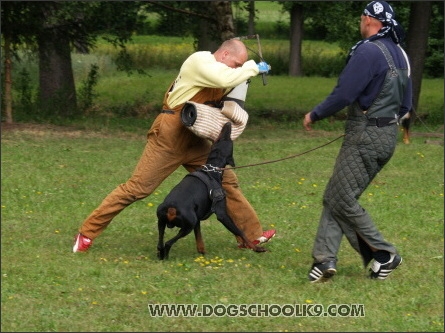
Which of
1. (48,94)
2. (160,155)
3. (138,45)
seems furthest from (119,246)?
(138,45)

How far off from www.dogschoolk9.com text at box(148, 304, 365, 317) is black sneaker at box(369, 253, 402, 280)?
78 centimetres

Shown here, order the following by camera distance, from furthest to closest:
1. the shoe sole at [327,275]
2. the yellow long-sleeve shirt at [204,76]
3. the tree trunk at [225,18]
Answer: the tree trunk at [225,18] → the yellow long-sleeve shirt at [204,76] → the shoe sole at [327,275]

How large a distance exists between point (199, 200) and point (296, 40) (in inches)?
1060

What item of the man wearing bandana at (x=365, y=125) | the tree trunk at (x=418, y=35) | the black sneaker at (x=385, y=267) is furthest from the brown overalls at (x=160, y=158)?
the tree trunk at (x=418, y=35)

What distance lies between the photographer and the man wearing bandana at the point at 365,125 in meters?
7.07

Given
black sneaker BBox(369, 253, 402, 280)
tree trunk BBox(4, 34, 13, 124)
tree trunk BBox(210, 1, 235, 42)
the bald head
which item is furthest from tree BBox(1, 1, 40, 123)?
black sneaker BBox(369, 253, 402, 280)

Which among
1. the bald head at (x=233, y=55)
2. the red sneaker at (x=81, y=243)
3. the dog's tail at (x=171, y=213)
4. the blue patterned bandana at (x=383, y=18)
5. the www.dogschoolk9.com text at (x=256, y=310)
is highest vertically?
the blue patterned bandana at (x=383, y=18)

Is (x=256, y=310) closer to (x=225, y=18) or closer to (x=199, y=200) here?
(x=199, y=200)

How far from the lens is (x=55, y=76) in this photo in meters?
20.0

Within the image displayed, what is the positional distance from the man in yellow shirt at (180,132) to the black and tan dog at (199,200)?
217 mm

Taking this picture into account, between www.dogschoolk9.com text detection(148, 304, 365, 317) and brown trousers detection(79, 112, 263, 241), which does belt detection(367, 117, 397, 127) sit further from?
brown trousers detection(79, 112, 263, 241)

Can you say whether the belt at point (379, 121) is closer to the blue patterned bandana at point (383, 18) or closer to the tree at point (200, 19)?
the blue patterned bandana at point (383, 18)

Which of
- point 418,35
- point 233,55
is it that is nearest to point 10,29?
point 418,35

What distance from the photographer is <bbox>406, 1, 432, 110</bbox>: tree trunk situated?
19062mm
